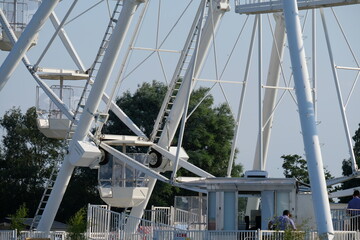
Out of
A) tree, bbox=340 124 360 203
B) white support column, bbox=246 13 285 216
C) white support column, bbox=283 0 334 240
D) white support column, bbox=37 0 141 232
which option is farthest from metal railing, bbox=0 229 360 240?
tree, bbox=340 124 360 203

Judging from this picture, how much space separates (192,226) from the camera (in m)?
45.7

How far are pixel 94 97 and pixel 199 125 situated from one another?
46.4 m

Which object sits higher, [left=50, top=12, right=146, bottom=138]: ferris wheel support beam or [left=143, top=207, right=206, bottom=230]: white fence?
[left=50, top=12, right=146, bottom=138]: ferris wheel support beam

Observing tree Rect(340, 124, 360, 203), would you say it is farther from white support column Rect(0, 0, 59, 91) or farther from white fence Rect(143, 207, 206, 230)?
white support column Rect(0, 0, 59, 91)

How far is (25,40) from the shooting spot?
4962 centimetres

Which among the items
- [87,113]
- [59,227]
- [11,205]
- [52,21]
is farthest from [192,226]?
[11,205]

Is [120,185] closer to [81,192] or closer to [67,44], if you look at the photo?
[67,44]

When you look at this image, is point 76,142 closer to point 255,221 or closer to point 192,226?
point 192,226

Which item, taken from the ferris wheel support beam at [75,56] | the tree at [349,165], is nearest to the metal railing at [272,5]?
the ferris wheel support beam at [75,56]

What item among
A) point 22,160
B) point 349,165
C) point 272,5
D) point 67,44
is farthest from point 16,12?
point 22,160

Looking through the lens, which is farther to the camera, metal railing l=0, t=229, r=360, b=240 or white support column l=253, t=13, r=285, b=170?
white support column l=253, t=13, r=285, b=170

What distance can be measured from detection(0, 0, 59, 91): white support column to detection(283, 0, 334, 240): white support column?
17.4 metres

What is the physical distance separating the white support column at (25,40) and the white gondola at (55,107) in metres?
2.67

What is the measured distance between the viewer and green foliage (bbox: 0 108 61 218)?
96.6m
